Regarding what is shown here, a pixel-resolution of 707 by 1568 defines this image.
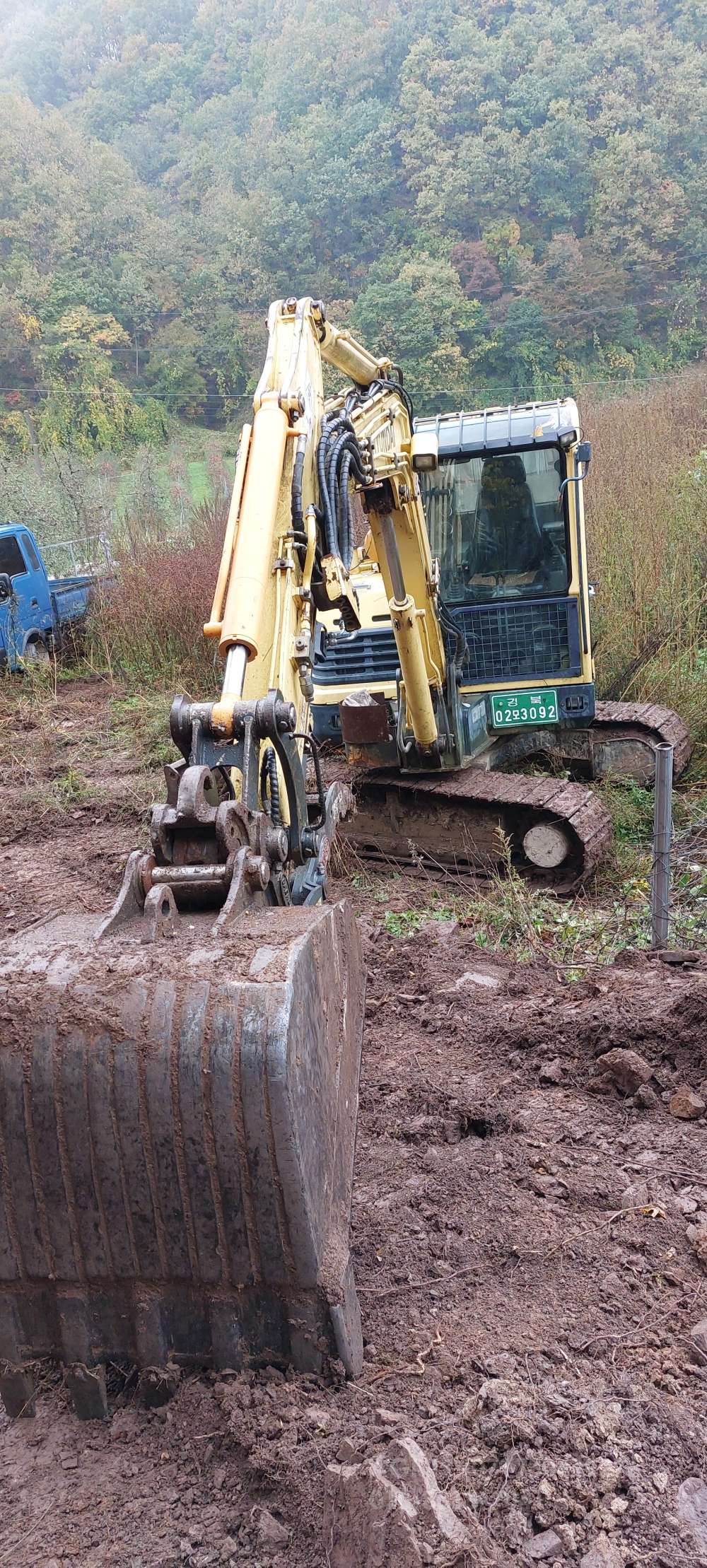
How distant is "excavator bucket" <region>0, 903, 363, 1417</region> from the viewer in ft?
6.98

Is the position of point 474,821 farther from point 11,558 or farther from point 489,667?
point 11,558

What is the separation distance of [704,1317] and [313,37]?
48454mm

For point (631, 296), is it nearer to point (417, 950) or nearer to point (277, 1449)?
point (417, 950)

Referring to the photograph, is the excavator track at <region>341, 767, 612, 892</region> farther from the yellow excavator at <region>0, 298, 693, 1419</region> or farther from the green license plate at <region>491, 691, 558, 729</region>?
the yellow excavator at <region>0, 298, 693, 1419</region>

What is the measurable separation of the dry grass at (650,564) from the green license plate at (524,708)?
205 cm

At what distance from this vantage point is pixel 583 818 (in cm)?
644

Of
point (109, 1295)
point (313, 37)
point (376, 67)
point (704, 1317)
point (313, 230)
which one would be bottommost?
point (704, 1317)

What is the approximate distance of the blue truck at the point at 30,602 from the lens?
41.7 feet

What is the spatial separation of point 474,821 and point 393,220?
2992 cm

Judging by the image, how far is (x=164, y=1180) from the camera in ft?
7.09

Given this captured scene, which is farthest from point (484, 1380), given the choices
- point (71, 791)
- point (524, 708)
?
point (71, 791)

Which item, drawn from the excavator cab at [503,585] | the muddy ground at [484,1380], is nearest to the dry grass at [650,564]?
the excavator cab at [503,585]

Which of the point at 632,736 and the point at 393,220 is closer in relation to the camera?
the point at 632,736

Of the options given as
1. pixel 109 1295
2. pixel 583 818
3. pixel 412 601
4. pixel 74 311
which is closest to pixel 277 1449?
pixel 109 1295
